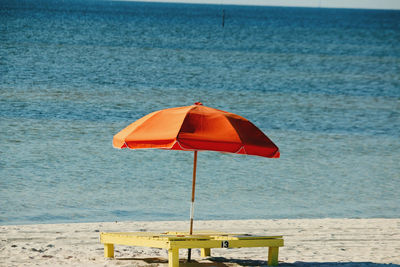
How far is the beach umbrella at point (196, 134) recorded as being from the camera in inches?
253

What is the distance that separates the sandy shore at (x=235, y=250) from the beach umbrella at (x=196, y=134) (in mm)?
1621

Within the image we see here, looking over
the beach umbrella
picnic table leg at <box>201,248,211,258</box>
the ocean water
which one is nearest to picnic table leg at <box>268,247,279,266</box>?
picnic table leg at <box>201,248,211,258</box>

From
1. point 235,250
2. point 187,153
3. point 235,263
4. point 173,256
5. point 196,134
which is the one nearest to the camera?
point 196,134

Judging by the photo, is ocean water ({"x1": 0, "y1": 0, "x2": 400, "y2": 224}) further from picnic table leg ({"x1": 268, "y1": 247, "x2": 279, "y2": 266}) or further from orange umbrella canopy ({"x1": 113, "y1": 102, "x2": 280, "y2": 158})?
orange umbrella canopy ({"x1": 113, "y1": 102, "x2": 280, "y2": 158})

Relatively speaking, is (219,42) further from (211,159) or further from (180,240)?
(180,240)

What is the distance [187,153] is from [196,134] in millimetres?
11002

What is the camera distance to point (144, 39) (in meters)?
73.8

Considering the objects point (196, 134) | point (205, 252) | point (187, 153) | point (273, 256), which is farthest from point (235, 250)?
point (187, 153)

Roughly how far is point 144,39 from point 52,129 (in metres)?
54.3

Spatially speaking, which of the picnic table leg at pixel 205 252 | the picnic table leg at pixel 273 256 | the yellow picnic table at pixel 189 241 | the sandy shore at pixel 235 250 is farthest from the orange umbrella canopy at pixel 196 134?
the picnic table leg at pixel 205 252

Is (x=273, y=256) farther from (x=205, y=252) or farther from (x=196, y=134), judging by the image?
(x=196, y=134)

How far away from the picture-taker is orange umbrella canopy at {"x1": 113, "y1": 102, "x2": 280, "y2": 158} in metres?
6.44

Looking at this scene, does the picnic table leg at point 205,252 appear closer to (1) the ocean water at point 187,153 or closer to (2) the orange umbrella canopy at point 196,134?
(2) the orange umbrella canopy at point 196,134

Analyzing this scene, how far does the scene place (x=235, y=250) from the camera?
28.4 feet
